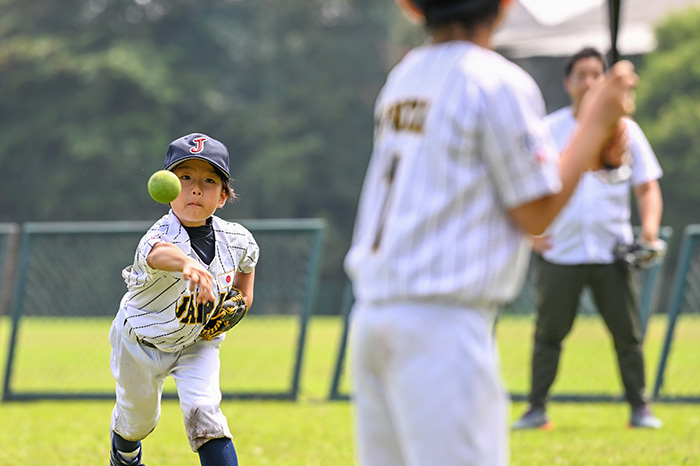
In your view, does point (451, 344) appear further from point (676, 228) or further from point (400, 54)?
point (400, 54)

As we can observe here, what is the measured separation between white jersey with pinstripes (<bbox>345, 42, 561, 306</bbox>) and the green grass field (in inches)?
136

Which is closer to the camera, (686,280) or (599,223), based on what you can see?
(599,223)

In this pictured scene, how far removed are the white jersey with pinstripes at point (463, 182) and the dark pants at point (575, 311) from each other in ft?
14.5

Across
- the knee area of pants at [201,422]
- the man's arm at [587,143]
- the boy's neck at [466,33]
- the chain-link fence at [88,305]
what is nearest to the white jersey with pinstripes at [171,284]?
the knee area of pants at [201,422]

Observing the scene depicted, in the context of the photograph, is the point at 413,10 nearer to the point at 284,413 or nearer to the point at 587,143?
the point at 587,143

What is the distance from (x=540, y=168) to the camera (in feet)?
8.11

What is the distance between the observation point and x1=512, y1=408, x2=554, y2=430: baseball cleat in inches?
279

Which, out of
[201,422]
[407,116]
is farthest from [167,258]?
[407,116]

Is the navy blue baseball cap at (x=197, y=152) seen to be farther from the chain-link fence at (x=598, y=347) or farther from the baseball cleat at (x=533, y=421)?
the chain-link fence at (x=598, y=347)

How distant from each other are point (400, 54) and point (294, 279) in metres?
34.2

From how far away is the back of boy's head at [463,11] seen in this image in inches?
102

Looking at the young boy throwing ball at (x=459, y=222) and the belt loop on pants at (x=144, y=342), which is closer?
the young boy throwing ball at (x=459, y=222)

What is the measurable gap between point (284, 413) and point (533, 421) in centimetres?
217

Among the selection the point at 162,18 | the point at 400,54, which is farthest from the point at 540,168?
the point at 162,18
